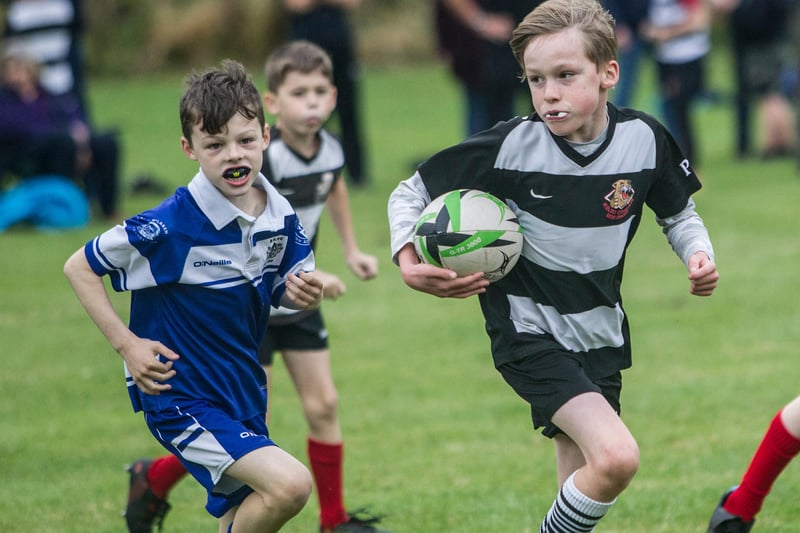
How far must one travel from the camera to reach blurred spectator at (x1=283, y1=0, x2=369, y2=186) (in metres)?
12.8

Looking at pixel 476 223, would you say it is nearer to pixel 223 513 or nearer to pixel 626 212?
pixel 626 212

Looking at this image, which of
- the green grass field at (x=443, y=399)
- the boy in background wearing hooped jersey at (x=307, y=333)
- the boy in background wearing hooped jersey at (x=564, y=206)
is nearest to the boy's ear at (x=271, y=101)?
the boy in background wearing hooped jersey at (x=307, y=333)

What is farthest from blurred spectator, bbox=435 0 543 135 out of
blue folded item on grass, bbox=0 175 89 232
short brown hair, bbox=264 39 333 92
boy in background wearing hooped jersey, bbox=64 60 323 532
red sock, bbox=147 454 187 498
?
boy in background wearing hooped jersey, bbox=64 60 323 532

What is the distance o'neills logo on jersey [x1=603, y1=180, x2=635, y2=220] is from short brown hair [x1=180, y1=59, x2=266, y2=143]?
1.15m

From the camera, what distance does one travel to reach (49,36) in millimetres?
13031

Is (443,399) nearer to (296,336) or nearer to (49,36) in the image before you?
(296,336)

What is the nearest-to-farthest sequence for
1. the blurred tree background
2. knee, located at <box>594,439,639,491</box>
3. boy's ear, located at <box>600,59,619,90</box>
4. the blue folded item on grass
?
knee, located at <box>594,439,639,491</box>
boy's ear, located at <box>600,59,619,90</box>
the blue folded item on grass
the blurred tree background

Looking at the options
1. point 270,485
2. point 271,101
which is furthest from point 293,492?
point 271,101

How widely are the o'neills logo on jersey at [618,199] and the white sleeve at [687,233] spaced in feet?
0.84

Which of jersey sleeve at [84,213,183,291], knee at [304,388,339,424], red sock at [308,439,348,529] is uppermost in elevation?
jersey sleeve at [84,213,183,291]

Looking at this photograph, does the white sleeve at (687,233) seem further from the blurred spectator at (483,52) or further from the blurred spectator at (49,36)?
the blurred spectator at (49,36)

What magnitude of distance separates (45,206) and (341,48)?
340 centimetres

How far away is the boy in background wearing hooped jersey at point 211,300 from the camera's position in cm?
385

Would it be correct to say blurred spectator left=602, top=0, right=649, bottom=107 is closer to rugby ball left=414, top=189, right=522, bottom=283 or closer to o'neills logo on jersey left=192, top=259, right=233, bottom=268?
rugby ball left=414, top=189, right=522, bottom=283
